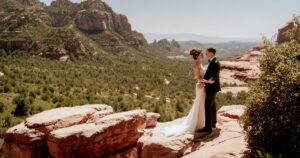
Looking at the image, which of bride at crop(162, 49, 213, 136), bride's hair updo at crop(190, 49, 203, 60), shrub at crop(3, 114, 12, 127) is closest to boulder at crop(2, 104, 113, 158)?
bride at crop(162, 49, 213, 136)

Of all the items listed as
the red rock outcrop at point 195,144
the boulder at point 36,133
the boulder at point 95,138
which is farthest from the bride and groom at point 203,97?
the boulder at point 36,133

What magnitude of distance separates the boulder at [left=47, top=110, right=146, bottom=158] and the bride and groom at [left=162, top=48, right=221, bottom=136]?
2.03 m

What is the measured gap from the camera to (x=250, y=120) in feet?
35.3

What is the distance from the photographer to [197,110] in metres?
13.0

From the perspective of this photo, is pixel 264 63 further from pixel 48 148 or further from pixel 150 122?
pixel 48 148

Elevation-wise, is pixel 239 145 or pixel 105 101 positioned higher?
pixel 239 145

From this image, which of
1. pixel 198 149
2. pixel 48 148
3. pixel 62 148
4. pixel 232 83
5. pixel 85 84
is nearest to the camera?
pixel 198 149

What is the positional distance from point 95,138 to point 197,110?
4.54 m

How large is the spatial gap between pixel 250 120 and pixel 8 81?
4562 cm

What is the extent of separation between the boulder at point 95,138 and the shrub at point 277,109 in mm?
5743

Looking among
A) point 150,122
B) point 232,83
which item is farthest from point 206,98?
point 232,83

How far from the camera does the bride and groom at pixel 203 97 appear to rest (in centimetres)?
1220

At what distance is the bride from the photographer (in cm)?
1260

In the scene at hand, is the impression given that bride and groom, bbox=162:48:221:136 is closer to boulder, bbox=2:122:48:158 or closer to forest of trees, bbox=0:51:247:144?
forest of trees, bbox=0:51:247:144
